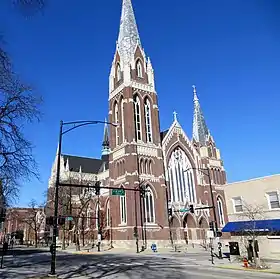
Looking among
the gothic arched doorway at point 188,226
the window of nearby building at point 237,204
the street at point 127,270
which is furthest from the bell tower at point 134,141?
the street at point 127,270

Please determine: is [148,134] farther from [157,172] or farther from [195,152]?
[195,152]

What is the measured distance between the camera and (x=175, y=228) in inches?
2207

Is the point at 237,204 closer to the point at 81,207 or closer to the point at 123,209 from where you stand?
the point at 123,209

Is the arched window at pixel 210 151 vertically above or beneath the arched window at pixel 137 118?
beneath

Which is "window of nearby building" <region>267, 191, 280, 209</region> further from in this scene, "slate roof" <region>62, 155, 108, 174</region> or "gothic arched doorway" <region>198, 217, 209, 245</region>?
"slate roof" <region>62, 155, 108, 174</region>

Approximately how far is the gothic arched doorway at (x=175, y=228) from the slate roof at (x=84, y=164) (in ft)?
120

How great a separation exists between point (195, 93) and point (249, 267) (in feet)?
207

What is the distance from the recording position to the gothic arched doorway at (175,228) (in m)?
55.2

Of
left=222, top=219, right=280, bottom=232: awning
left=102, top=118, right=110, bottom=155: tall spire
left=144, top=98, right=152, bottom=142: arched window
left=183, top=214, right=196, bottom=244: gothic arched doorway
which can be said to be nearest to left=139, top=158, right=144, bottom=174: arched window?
left=144, top=98, right=152, bottom=142: arched window

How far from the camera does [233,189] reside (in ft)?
101

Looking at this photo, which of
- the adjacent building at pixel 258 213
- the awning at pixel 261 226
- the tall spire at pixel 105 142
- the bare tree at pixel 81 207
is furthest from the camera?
the tall spire at pixel 105 142

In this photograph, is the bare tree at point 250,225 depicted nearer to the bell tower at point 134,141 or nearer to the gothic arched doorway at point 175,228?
the bell tower at point 134,141

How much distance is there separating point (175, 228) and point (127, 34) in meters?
42.0

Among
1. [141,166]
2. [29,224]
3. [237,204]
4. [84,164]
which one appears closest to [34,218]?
[29,224]
